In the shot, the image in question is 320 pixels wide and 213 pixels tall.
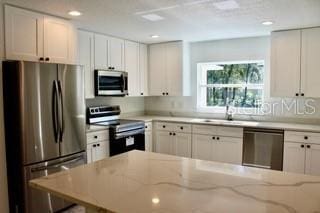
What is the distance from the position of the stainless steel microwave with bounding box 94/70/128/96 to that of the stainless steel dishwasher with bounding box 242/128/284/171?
2.08m

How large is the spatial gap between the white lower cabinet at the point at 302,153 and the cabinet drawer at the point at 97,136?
2.52m

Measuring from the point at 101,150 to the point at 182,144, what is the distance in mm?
1480

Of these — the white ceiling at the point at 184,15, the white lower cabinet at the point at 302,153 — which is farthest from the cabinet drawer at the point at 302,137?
the white ceiling at the point at 184,15

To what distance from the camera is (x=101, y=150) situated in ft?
12.4

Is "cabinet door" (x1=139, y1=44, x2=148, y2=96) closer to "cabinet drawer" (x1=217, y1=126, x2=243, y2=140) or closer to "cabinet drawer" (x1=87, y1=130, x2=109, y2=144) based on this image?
"cabinet drawer" (x1=87, y1=130, x2=109, y2=144)

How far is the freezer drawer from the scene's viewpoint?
2.75 metres

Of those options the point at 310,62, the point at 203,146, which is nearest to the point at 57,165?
the point at 203,146

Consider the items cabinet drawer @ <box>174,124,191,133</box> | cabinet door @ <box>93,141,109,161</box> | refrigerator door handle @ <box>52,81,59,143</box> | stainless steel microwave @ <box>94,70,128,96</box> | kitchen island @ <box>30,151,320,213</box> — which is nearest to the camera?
kitchen island @ <box>30,151,320,213</box>

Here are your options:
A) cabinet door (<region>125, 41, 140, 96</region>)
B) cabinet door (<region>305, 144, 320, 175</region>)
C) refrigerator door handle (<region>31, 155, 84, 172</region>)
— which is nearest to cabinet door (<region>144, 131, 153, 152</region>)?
cabinet door (<region>125, 41, 140, 96</region>)

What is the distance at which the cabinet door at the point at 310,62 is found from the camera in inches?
148

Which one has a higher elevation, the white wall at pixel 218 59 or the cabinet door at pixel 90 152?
the white wall at pixel 218 59

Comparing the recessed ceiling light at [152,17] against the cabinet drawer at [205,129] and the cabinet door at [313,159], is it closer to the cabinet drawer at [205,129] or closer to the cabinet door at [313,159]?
the cabinet drawer at [205,129]

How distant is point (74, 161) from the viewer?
3.21 metres

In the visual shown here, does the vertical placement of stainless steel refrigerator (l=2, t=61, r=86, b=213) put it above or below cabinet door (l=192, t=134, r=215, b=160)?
above
